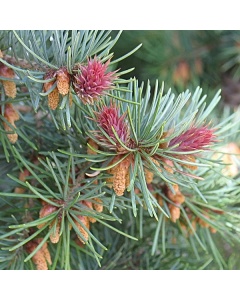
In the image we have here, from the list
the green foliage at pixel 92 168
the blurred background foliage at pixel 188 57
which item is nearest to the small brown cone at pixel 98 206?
the green foliage at pixel 92 168

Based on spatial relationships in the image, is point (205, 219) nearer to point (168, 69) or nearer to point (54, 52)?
point (54, 52)

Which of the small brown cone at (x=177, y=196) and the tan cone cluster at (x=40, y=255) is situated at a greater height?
the small brown cone at (x=177, y=196)

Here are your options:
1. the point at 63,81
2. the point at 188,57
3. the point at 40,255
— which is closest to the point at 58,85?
the point at 63,81

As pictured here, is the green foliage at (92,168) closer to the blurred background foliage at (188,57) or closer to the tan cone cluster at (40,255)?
the tan cone cluster at (40,255)

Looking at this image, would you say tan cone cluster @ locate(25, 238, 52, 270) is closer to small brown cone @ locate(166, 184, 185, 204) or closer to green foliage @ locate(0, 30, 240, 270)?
green foliage @ locate(0, 30, 240, 270)

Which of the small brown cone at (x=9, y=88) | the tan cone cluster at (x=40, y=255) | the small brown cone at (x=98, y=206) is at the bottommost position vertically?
the tan cone cluster at (x=40, y=255)

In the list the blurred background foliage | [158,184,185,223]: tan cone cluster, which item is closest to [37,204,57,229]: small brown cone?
[158,184,185,223]: tan cone cluster
